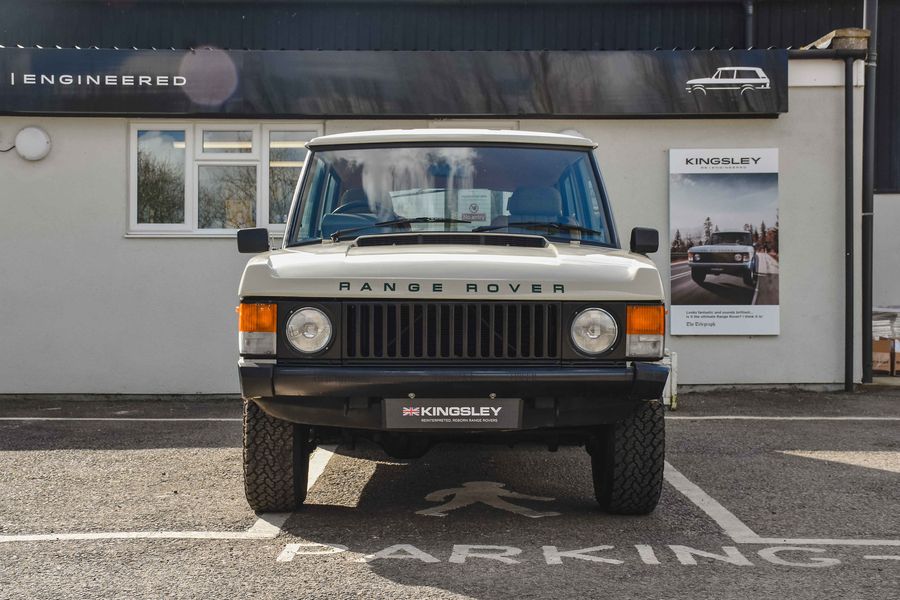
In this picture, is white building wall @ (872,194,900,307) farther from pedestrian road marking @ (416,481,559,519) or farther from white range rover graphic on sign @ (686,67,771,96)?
pedestrian road marking @ (416,481,559,519)

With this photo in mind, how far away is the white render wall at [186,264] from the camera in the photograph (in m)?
12.2

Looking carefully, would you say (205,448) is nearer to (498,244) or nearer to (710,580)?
(498,244)

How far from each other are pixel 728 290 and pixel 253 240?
7.57m

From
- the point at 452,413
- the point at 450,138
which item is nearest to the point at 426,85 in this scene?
the point at 450,138

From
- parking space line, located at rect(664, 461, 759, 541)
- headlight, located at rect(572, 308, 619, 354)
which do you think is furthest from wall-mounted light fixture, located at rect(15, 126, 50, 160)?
headlight, located at rect(572, 308, 619, 354)

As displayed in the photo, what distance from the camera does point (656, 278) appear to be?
5219mm

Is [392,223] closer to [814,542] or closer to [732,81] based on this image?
[814,542]

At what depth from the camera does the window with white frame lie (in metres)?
12.4

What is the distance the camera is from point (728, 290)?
40.5 feet

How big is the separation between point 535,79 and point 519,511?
23.8 ft

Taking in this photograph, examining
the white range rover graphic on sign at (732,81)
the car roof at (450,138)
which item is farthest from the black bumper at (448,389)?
the white range rover graphic on sign at (732,81)

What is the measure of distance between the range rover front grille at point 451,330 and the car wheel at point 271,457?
0.67 metres

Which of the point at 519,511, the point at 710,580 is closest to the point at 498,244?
the point at 519,511

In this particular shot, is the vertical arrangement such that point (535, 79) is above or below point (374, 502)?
above
